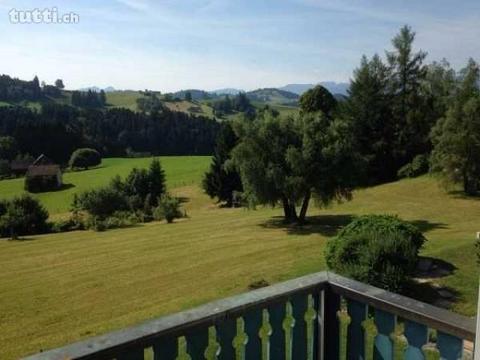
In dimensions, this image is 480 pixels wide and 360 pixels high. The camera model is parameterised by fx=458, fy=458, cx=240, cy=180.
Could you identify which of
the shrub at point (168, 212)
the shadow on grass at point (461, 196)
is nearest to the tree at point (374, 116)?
the shadow on grass at point (461, 196)

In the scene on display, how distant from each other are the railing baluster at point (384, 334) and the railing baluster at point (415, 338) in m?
0.10

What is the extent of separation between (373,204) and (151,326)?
2676 centimetres

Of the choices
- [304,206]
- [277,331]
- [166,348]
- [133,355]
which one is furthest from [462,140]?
[133,355]

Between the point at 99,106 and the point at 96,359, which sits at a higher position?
the point at 99,106

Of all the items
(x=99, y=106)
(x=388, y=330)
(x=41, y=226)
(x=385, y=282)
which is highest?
(x=99, y=106)

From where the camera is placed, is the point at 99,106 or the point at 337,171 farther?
the point at 99,106

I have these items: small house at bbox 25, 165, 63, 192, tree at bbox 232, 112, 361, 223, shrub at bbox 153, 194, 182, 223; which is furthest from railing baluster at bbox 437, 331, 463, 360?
small house at bbox 25, 165, 63, 192

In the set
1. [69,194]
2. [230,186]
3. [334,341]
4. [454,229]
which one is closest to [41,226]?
[230,186]

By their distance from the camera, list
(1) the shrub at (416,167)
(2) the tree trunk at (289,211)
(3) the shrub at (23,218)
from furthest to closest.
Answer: (3) the shrub at (23,218), (1) the shrub at (416,167), (2) the tree trunk at (289,211)

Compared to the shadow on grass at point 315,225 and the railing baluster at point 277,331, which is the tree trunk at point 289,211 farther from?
the railing baluster at point 277,331

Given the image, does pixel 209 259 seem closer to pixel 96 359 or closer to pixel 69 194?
pixel 96 359

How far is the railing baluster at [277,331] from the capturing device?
2.91m

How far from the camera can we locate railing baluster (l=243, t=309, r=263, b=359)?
281cm

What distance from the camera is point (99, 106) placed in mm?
147500
